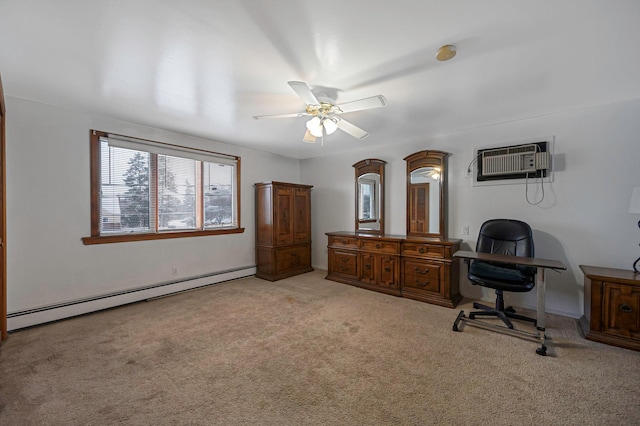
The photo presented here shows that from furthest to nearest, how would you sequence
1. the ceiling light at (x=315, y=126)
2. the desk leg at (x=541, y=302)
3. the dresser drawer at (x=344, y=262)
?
1. the dresser drawer at (x=344, y=262)
2. the ceiling light at (x=315, y=126)
3. the desk leg at (x=541, y=302)

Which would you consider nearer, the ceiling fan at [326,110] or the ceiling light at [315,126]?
the ceiling fan at [326,110]

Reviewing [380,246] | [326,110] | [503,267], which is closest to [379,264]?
[380,246]

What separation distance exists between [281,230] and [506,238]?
341 centimetres

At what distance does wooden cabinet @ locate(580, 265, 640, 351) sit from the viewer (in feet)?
7.59

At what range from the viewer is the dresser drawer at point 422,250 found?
3.48 meters

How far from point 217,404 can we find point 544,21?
3.17 m

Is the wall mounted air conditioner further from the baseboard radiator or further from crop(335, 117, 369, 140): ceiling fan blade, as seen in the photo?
the baseboard radiator

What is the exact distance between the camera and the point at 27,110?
9.07ft

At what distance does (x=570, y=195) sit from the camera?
303cm

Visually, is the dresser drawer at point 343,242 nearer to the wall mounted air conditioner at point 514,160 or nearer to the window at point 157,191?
the window at point 157,191

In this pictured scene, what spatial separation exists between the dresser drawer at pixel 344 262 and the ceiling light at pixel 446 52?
9.95ft

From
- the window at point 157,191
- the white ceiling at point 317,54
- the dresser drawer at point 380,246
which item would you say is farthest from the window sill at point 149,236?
the dresser drawer at point 380,246

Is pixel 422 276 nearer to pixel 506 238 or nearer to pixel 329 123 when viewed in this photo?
pixel 506 238

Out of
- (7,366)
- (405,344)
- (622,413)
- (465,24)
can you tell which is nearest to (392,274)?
(405,344)
